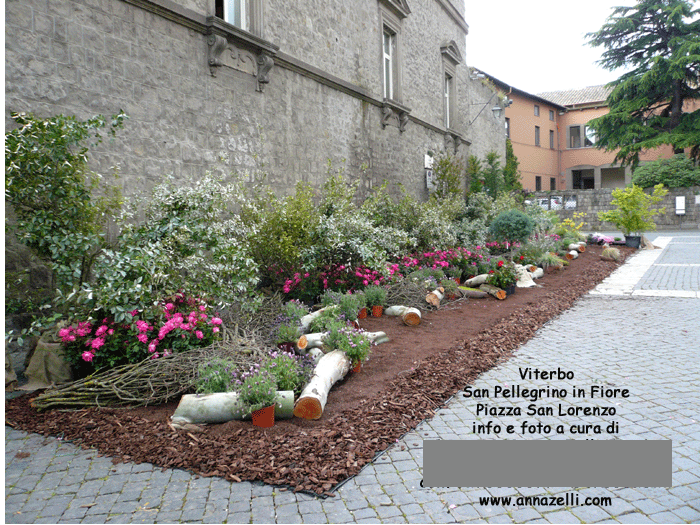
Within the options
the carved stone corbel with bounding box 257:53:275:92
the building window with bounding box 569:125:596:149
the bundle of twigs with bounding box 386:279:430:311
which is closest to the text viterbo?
the bundle of twigs with bounding box 386:279:430:311

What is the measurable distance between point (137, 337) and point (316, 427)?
188cm

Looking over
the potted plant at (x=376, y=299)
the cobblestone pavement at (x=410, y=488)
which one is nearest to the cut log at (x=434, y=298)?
the potted plant at (x=376, y=299)

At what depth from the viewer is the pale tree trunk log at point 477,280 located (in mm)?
9590

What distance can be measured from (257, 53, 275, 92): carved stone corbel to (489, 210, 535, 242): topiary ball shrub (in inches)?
242

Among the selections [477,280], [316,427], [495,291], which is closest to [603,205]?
[477,280]

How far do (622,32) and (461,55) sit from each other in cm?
1380

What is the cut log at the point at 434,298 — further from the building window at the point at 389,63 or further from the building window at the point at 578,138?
the building window at the point at 578,138

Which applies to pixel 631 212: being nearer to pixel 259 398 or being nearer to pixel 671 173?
pixel 671 173

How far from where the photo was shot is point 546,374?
5.00 m

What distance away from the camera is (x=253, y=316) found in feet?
19.7

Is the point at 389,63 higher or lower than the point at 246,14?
higher

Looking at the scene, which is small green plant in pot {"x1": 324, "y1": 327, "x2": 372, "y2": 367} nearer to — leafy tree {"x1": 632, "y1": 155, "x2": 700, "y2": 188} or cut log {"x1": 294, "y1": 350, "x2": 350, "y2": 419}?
cut log {"x1": 294, "y1": 350, "x2": 350, "y2": 419}

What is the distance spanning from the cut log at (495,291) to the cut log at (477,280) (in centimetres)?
30

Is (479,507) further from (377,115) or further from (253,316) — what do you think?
(377,115)
